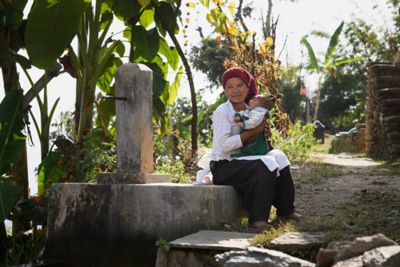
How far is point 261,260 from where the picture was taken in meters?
2.76

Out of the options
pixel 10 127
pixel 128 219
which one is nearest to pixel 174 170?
pixel 10 127

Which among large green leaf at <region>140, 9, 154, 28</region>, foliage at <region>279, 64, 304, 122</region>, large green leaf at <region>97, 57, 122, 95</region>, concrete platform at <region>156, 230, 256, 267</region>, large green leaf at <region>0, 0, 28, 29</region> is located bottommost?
concrete platform at <region>156, 230, 256, 267</region>

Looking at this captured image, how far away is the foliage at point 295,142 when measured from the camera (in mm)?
8383

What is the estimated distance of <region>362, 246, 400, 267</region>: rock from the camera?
8.03 ft

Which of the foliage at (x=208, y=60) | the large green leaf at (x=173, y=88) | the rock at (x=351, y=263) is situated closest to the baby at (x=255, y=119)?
the rock at (x=351, y=263)

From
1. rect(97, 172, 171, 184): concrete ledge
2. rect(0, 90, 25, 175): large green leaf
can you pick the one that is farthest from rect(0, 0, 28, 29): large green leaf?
rect(97, 172, 171, 184): concrete ledge

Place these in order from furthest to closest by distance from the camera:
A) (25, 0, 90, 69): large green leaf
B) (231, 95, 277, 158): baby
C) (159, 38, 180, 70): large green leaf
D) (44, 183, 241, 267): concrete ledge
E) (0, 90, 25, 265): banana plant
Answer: (159, 38, 180, 70): large green leaf < (25, 0, 90, 69): large green leaf < (0, 90, 25, 265): banana plant < (231, 95, 277, 158): baby < (44, 183, 241, 267): concrete ledge

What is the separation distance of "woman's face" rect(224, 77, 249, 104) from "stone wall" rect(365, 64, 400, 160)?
565cm

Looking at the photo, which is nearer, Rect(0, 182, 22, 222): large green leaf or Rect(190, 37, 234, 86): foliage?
Rect(0, 182, 22, 222): large green leaf

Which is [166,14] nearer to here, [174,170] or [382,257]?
[174,170]

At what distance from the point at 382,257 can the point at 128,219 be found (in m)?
1.90

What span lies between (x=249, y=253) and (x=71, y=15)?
3038 mm

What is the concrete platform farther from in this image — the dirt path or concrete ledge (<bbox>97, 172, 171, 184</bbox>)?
the dirt path

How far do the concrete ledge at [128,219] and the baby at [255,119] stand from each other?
39 centimetres
